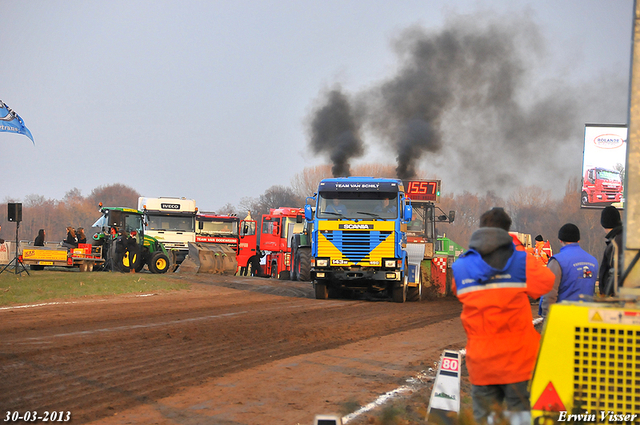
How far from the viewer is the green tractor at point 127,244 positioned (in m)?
28.0

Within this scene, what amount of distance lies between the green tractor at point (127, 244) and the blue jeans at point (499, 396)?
994 inches

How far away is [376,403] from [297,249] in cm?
1735

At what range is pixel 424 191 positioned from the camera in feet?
80.0

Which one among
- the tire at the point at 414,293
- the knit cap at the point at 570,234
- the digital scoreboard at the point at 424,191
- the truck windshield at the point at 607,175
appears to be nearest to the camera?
the knit cap at the point at 570,234

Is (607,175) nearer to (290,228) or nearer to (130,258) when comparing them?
(290,228)

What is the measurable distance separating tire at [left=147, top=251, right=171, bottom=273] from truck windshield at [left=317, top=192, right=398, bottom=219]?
12.2 meters

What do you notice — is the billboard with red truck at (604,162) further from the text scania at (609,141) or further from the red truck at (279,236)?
the red truck at (279,236)

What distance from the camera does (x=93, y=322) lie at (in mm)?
11914

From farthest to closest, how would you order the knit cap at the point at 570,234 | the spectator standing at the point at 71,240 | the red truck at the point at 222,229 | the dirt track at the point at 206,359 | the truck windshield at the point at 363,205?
the red truck at the point at 222,229, the spectator standing at the point at 71,240, the truck windshield at the point at 363,205, the knit cap at the point at 570,234, the dirt track at the point at 206,359

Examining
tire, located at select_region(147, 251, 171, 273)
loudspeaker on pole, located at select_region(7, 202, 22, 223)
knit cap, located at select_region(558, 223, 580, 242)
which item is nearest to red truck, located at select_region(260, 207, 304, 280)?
tire, located at select_region(147, 251, 171, 273)

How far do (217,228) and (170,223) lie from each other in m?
3.54

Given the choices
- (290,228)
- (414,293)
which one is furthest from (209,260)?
(414,293)

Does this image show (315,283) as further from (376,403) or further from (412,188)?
(376,403)

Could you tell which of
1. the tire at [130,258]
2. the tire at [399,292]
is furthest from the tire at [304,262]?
the tire at [130,258]
